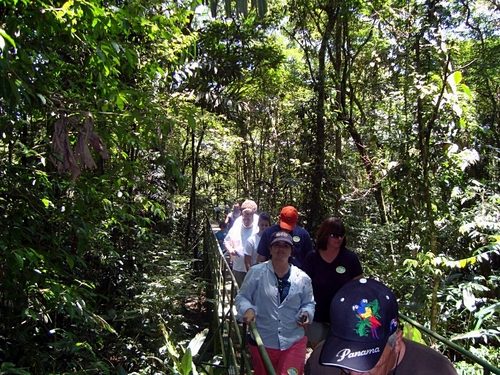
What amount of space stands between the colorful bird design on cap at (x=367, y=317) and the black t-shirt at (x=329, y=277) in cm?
185

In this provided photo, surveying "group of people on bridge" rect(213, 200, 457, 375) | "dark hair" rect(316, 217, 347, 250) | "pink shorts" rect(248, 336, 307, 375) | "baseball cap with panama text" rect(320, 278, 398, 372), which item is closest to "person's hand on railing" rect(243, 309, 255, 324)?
"group of people on bridge" rect(213, 200, 457, 375)

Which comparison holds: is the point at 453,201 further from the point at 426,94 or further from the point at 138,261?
the point at 138,261

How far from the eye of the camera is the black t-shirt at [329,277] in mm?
3184

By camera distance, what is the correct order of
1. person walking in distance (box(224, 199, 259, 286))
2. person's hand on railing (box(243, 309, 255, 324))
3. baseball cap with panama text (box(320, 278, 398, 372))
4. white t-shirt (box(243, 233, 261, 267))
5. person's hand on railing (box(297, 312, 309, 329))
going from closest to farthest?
baseball cap with panama text (box(320, 278, 398, 372)) → person's hand on railing (box(243, 309, 255, 324)) → person's hand on railing (box(297, 312, 309, 329)) → white t-shirt (box(243, 233, 261, 267)) → person walking in distance (box(224, 199, 259, 286))

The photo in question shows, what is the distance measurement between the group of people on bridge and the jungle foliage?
904mm

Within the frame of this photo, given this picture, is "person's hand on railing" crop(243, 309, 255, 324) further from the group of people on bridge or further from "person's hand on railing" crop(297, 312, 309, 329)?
"person's hand on railing" crop(297, 312, 309, 329)

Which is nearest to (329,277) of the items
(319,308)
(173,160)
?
(319,308)

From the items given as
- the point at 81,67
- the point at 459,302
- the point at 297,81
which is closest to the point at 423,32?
the point at 459,302

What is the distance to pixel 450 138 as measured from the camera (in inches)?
210

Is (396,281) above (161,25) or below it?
below

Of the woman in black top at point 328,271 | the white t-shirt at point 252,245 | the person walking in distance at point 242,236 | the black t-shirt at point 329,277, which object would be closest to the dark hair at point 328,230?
the woman in black top at point 328,271

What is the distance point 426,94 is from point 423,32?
3.11ft

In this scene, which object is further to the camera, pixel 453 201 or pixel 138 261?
pixel 138 261

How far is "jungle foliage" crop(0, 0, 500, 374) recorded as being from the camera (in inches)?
112
